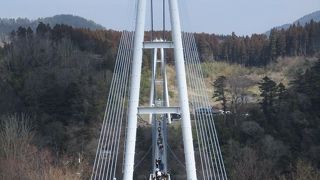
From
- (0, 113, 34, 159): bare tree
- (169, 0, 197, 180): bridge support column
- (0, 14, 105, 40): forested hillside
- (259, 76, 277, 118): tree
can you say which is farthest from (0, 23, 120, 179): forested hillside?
(0, 14, 105, 40): forested hillside

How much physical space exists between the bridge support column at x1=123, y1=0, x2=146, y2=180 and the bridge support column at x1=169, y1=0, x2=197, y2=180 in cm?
78

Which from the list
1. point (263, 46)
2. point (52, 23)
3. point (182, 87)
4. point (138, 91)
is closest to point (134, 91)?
point (138, 91)

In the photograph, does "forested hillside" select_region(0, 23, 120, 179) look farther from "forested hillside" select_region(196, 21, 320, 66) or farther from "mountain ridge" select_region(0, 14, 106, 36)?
"mountain ridge" select_region(0, 14, 106, 36)

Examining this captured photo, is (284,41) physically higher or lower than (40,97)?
higher

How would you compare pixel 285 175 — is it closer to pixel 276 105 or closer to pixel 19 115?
pixel 276 105

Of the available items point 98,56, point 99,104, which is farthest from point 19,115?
point 98,56

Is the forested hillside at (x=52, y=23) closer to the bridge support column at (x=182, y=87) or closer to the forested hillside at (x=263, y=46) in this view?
the forested hillside at (x=263, y=46)

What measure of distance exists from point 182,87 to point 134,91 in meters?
1.18

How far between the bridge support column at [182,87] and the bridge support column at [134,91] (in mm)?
779

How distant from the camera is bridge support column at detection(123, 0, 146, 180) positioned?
15984 mm

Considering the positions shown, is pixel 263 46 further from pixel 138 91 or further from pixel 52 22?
pixel 52 22

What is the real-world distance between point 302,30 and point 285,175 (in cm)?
3235

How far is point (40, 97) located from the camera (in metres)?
42.9

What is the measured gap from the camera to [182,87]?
16.2 meters
